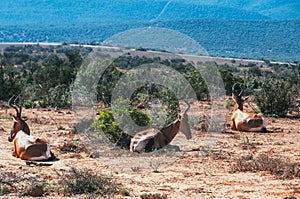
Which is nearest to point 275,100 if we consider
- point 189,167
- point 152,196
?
point 189,167

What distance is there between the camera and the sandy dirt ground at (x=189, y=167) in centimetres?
1062

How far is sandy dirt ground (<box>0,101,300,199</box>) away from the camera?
10.6 m

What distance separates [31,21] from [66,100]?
168093 mm

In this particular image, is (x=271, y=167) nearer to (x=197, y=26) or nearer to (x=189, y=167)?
(x=189, y=167)

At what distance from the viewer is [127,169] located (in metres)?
12.6

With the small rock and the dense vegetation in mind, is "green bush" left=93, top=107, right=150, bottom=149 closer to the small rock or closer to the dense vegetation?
the dense vegetation

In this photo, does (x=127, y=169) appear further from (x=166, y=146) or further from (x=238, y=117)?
(x=238, y=117)

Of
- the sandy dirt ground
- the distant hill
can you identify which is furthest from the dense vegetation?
the distant hill

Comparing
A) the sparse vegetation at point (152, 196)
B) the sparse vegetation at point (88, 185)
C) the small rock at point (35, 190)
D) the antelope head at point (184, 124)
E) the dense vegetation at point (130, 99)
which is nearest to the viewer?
the sparse vegetation at point (152, 196)

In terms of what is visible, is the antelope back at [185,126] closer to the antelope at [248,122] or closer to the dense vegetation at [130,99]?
the dense vegetation at [130,99]

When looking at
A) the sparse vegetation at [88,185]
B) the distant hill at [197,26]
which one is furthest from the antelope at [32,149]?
the distant hill at [197,26]

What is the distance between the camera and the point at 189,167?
42.0ft

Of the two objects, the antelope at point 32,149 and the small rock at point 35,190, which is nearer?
the small rock at point 35,190

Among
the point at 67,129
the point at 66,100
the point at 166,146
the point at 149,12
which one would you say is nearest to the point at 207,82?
the point at 66,100
